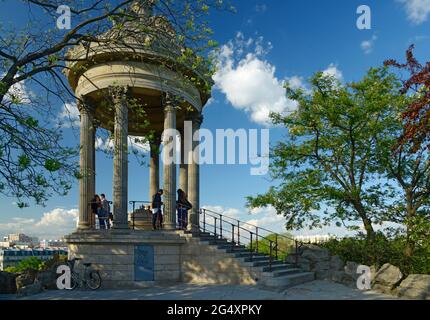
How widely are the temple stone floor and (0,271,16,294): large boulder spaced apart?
1.49m

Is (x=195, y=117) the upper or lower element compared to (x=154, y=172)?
upper

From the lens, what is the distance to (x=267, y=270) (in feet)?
50.4

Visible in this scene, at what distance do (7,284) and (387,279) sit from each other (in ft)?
43.0

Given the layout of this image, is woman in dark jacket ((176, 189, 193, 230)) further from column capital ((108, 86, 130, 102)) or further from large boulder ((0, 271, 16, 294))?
large boulder ((0, 271, 16, 294))

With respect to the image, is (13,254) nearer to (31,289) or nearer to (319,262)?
(31,289)

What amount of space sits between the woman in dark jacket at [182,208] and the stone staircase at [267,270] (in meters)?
1.81

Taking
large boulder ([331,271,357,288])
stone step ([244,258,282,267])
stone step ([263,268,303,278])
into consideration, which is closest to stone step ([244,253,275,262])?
stone step ([244,258,282,267])

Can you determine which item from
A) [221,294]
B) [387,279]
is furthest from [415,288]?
[221,294]

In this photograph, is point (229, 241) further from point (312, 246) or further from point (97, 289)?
point (97, 289)

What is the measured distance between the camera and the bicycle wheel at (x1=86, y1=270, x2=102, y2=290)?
588 inches

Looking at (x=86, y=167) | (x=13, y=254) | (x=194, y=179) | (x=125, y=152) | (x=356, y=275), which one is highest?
(x=125, y=152)

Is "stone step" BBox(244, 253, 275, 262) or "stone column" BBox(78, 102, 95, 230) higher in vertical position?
"stone column" BBox(78, 102, 95, 230)

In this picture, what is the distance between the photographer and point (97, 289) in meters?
14.9
